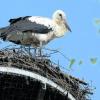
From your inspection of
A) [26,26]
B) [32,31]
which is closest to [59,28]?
[32,31]

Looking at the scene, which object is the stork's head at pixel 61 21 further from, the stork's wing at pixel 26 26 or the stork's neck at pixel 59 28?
the stork's wing at pixel 26 26

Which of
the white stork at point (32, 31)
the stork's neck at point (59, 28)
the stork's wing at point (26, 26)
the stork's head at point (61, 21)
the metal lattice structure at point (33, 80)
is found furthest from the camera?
the stork's head at point (61, 21)

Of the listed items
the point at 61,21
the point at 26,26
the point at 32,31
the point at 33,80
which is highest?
the point at 61,21

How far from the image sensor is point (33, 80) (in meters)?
13.7

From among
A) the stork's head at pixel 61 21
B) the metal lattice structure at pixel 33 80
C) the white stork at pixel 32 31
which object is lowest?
the metal lattice structure at pixel 33 80

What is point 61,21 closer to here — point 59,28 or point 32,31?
point 59,28

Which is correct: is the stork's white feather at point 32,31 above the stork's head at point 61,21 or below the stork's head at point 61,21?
below

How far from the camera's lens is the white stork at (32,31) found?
627 inches

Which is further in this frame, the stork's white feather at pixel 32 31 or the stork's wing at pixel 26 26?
the stork's wing at pixel 26 26

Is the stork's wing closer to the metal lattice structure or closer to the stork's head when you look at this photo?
the stork's head

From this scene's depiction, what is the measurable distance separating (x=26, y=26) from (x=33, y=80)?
283 centimetres

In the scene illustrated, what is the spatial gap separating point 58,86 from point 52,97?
486 mm

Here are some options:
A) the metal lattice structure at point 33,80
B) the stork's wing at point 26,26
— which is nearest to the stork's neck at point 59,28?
the stork's wing at point 26,26

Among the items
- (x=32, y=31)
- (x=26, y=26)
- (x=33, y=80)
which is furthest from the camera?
(x=32, y=31)
